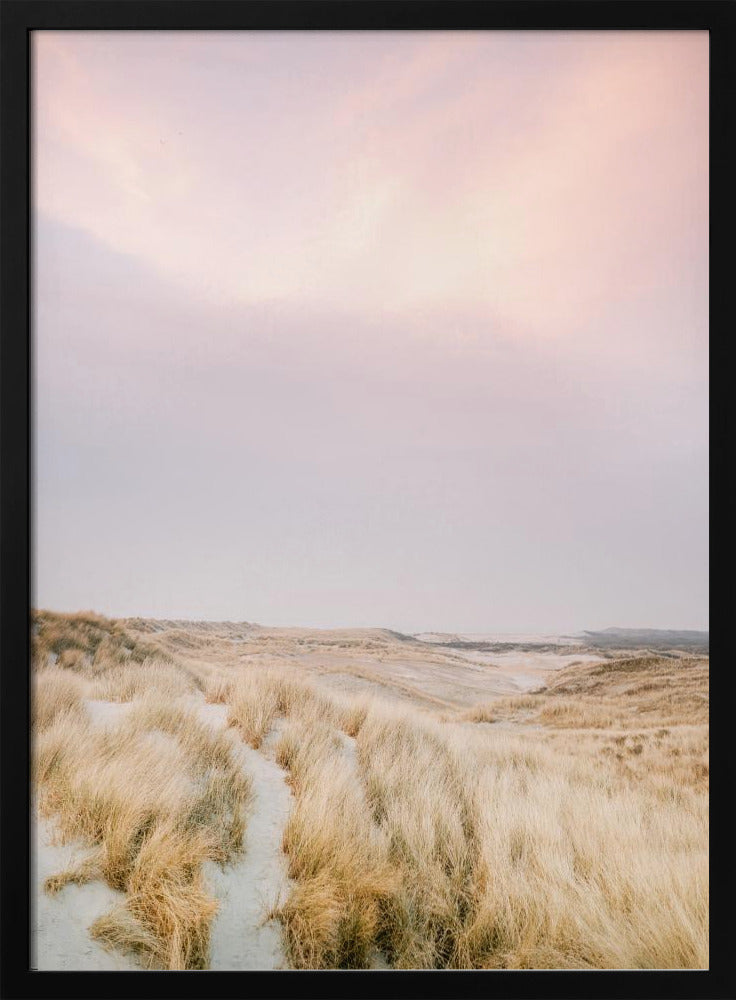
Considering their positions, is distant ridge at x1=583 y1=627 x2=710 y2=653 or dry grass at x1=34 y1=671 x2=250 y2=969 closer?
dry grass at x1=34 y1=671 x2=250 y2=969

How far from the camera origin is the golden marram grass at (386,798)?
171cm

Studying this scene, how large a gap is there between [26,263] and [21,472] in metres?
0.55

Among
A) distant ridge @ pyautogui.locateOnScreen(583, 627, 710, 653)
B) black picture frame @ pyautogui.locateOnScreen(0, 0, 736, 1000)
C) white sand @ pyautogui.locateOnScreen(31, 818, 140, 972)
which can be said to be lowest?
white sand @ pyautogui.locateOnScreen(31, 818, 140, 972)

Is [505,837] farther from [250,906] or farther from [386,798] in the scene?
[250,906]

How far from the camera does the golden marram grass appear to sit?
1.71 m

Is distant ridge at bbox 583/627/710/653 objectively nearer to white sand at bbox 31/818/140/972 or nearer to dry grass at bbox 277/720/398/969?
dry grass at bbox 277/720/398/969

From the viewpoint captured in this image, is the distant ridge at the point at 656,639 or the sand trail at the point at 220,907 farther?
the distant ridge at the point at 656,639

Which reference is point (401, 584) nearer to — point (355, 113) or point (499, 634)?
point (499, 634)

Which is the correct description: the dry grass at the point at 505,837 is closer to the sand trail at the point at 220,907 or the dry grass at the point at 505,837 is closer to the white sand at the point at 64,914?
the sand trail at the point at 220,907

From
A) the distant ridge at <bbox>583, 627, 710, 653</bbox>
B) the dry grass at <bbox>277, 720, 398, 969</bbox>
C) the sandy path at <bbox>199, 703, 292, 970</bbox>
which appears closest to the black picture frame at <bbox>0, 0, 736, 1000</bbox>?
the distant ridge at <bbox>583, 627, 710, 653</bbox>
